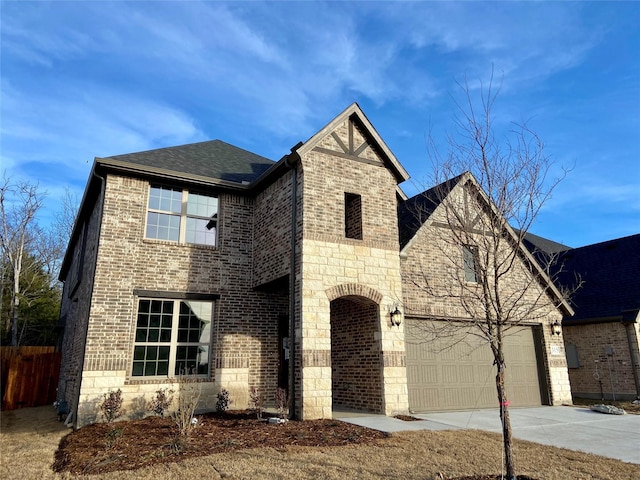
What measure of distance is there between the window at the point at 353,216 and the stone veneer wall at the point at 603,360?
11.6 metres

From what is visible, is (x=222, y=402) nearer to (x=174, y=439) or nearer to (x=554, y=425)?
(x=174, y=439)

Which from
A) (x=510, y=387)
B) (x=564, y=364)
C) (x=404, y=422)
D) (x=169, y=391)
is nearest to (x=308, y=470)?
(x=404, y=422)

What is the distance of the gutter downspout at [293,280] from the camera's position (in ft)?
32.5

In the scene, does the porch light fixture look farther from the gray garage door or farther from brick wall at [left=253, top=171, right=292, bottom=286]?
brick wall at [left=253, top=171, right=292, bottom=286]

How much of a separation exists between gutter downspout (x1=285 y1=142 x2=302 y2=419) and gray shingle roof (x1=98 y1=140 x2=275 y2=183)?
95.9 inches

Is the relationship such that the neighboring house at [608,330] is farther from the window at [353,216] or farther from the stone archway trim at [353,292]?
the window at [353,216]

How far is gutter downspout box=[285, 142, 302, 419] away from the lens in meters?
9.90

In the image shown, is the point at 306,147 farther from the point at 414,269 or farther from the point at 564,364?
the point at 564,364

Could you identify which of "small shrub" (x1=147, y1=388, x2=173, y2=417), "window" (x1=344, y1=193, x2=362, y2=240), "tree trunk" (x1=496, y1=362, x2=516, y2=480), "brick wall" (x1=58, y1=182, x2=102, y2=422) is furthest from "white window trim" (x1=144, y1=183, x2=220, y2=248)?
"tree trunk" (x1=496, y1=362, x2=516, y2=480)

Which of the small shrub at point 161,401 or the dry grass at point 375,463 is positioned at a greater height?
the small shrub at point 161,401

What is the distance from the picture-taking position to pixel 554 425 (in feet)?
32.1

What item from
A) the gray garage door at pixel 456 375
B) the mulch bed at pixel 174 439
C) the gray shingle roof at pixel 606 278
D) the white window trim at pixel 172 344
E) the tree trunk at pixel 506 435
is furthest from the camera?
the gray shingle roof at pixel 606 278

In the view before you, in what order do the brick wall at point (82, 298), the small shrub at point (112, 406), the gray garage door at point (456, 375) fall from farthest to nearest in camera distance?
the gray garage door at point (456, 375) → the brick wall at point (82, 298) → the small shrub at point (112, 406)

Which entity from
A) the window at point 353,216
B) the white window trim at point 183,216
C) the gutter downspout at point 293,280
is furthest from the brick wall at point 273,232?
the window at point 353,216
